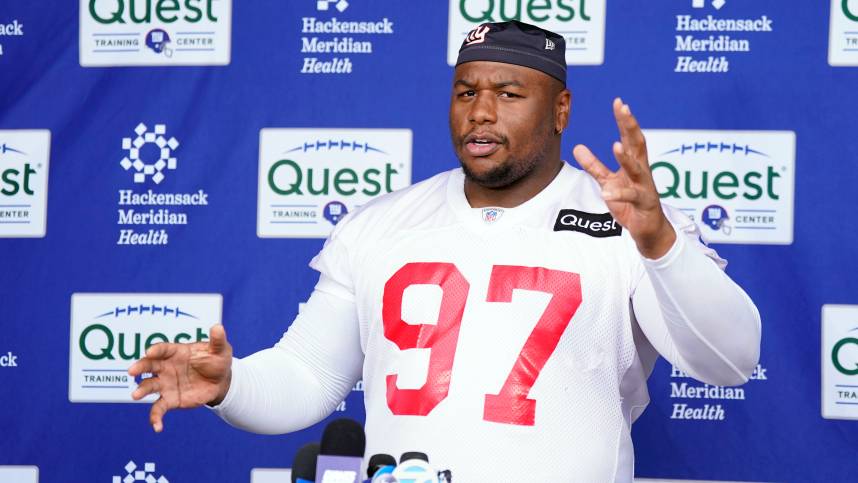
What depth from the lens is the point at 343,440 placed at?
148 centimetres

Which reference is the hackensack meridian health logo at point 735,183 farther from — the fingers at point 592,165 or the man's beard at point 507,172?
the fingers at point 592,165

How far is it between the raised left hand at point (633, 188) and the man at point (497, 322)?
0.39 feet

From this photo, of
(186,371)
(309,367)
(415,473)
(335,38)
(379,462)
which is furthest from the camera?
(335,38)

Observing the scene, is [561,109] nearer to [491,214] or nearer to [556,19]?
[491,214]

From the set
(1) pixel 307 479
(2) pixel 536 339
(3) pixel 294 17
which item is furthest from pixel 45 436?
(1) pixel 307 479

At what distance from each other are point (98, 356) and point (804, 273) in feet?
6.54

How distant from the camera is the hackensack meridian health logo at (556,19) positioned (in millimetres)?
3178

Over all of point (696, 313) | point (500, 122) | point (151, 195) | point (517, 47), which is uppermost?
point (517, 47)

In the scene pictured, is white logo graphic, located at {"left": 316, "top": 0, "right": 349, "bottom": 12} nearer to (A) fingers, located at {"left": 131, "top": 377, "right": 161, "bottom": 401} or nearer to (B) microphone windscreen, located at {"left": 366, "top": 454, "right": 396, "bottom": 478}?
(A) fingers, located at {"left": 131, "top": 377, "right": 161, "bottom": 401}

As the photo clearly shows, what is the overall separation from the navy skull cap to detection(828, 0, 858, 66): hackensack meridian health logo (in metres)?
1.02

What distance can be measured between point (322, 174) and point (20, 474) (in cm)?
126

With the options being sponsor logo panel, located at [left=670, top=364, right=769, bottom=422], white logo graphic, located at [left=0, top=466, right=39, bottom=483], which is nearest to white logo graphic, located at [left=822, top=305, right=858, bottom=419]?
sponsor logo panel, located at [left=670, top=364, right=769, bottom=422]

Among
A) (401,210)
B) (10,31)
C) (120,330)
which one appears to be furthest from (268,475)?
(10,31)

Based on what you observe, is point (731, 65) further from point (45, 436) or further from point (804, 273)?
point (45, 436)
